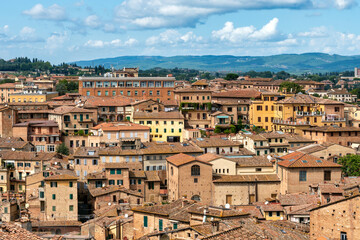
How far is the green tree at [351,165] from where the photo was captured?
5559cm

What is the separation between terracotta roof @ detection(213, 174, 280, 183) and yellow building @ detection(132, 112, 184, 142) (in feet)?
62.6

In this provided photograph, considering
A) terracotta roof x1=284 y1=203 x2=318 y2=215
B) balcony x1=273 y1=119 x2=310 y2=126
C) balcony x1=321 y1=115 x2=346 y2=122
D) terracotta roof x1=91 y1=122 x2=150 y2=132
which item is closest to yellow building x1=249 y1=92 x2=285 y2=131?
balcony x1=273 y1=119 x2=310 y2=126

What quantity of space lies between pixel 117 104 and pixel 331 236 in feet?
186

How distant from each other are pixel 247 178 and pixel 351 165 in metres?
10.7

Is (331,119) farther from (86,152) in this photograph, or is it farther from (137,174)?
(86,152)

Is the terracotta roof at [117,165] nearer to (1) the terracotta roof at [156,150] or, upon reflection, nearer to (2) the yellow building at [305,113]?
(1) the terracotta roof at [156,150]

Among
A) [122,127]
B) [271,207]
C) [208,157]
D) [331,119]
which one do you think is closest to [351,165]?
[208,157]

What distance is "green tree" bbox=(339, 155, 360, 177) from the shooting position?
182 ft

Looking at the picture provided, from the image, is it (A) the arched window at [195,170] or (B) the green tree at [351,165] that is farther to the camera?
(B) the green tree at [351,165]

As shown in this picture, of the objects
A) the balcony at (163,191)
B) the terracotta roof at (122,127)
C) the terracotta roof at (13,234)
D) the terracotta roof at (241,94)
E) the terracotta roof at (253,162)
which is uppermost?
the terracotta roof at (241,94)

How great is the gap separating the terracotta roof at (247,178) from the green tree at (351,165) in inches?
288

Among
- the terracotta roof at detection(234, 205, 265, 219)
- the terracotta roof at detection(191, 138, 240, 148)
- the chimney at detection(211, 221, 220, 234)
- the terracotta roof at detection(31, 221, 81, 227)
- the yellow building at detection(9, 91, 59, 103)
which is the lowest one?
the terracotta roof at detection(31, 221, 81, 227)

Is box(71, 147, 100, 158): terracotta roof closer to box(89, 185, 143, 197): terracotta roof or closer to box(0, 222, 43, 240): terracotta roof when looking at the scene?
box(89, 185, 143, 197): terracotta roof

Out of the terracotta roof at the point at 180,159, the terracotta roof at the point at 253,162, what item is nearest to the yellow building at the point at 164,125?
the terracotta roof at the point at 180,159
